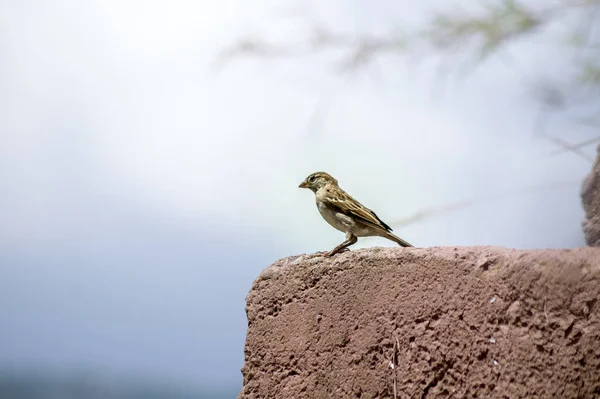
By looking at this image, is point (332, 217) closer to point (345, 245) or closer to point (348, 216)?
point (348, 216)

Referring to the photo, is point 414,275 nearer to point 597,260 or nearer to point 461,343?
point 461,343

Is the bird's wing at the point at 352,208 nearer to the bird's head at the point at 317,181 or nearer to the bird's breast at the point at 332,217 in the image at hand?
the bird's breast at the point at 332,217

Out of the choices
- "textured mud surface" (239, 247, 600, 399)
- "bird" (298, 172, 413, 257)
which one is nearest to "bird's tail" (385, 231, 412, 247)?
"bird" (298, 172, 413, 257)

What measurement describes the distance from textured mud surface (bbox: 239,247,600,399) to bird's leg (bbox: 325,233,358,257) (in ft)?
0.20

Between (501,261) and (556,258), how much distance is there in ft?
0.52

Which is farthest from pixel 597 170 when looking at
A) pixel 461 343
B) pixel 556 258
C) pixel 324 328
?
pixel 324 328

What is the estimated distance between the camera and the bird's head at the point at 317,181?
3.52 meters

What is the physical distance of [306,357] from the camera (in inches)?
113

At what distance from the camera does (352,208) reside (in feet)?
10.7

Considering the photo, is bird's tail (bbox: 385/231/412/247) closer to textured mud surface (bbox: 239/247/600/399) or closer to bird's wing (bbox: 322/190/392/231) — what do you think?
bird's wing (bbox: 322/190/392/231)

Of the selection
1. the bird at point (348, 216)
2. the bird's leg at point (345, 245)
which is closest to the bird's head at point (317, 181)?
the bird at point (348, 216)

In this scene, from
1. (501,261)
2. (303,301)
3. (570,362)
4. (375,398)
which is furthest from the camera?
(303,301)

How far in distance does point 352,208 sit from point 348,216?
4 cm

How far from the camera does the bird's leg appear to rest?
2.99 m
